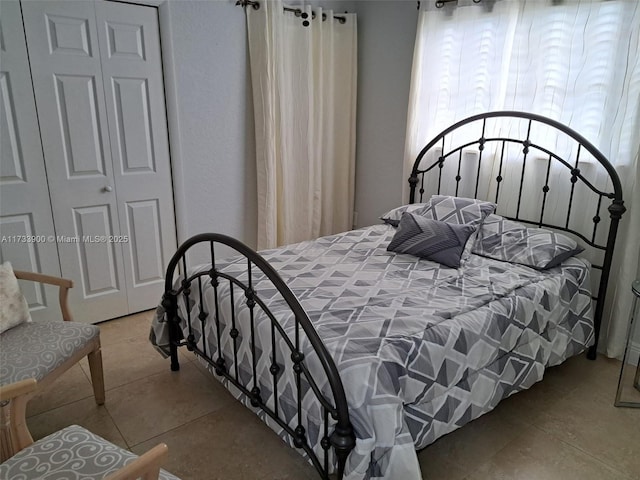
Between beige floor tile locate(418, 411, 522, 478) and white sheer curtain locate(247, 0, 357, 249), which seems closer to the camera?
beige floor tile locate(418, 411, 522, 478)

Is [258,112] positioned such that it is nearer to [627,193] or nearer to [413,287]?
[413,287]

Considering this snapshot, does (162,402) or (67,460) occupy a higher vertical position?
(67,460)

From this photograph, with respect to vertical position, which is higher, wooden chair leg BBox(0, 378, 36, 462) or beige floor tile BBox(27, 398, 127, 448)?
wooden chair leg BBox(0, 378, 36, 462)

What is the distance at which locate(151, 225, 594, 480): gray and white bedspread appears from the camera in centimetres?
150

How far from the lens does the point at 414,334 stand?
172 centimetres

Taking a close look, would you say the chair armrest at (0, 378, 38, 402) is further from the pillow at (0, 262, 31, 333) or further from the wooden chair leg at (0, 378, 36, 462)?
the pillow at (0, 262, 31, 333)

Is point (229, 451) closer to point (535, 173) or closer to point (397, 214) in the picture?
point (397, 214)

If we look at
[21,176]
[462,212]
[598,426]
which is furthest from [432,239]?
[21,176]

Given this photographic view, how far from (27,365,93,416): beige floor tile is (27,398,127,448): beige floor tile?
0.16 ft

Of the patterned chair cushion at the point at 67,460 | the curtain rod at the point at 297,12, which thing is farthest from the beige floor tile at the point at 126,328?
the curtain rod at the point at 297,12

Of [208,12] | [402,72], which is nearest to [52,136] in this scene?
[208,12]

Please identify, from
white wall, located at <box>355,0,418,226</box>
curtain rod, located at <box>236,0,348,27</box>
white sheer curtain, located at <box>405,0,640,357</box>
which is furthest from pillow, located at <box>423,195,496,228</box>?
curtain rod, located at <box>236,0,348,27</box>

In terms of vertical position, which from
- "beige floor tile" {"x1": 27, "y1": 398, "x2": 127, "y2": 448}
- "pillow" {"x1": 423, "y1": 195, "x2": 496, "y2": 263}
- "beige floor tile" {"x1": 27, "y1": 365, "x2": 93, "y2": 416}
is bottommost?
"beige floor tile" {"x1": 27, "y1": 398, "x2": 127, "y2": 448}

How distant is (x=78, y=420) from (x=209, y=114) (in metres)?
2.11
